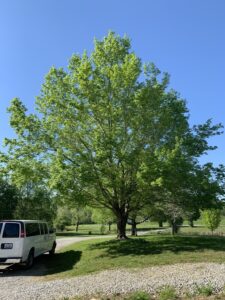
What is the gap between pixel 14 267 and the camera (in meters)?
17.5

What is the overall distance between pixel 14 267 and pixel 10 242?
5.89 ft

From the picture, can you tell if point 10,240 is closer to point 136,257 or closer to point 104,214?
point 136,257

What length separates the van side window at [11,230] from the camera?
16.5 metres

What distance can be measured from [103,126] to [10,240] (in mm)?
8497

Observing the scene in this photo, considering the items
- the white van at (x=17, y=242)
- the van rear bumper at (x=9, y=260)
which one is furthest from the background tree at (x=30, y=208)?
the van rear bumper at (x=9, y=260)

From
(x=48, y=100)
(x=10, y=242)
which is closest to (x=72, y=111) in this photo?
(x=48, y=100)

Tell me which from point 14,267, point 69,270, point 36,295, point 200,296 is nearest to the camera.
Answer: point 200,296

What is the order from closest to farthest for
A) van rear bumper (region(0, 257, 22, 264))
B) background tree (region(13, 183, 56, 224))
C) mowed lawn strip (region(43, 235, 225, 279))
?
1. mowed lawn strip (region(43, 235, 225, 279))
2. van rear bumper (region(0, 257, 22, 264))
3. background tree (region(13, 183, 56, 224))

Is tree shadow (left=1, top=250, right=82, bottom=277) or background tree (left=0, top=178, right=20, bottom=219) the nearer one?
tree shadow (left=1, top=250, right=82, bottom=277)

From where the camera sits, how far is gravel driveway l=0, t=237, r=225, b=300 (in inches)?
422

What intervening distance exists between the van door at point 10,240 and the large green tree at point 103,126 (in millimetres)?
3931

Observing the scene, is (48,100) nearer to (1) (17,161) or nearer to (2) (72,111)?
(2) (72,111)

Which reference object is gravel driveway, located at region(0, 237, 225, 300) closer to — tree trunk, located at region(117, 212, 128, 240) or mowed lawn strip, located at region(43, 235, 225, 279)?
mowed lawn strip, located at region(43, 235, 225, 279)

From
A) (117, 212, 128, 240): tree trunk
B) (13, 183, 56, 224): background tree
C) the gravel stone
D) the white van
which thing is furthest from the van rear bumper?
(13, 183, 56, 224): background tree
